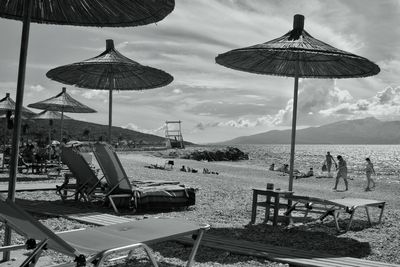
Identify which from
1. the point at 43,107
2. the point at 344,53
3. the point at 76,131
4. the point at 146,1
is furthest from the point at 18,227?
the point at 76,131

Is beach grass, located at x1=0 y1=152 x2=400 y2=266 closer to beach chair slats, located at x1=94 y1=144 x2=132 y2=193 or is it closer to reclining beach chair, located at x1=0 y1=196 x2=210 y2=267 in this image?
beach chair slats, located at x1=94 y1=144 x2=132 y2=193

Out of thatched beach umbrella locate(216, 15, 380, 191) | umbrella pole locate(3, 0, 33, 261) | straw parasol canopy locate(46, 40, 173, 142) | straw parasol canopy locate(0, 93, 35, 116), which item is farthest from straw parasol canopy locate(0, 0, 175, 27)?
straw parasol canopy locate(0, 93, 35, 116)

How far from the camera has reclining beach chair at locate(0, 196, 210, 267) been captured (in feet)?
8.76

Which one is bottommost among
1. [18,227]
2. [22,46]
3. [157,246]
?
[157,246]

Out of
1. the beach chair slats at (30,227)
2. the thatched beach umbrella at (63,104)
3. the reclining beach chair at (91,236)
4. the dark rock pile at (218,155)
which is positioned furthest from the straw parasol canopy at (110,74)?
the dark rock pile at (218,155)

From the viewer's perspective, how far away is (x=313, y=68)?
7.77 meters

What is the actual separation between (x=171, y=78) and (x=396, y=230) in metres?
4.86

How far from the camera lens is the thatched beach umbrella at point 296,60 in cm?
614

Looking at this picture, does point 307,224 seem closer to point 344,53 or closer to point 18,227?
point 344,53

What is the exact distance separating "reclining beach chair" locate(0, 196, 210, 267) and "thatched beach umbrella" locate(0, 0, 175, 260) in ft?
2.80

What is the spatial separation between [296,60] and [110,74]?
161 inches

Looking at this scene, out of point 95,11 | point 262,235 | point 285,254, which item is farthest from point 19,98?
point 262,235

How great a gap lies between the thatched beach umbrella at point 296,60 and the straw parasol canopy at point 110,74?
6.24 feet

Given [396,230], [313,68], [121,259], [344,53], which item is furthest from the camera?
[313,68]
